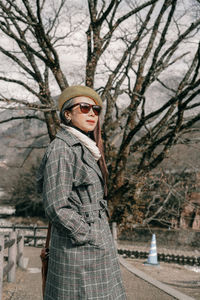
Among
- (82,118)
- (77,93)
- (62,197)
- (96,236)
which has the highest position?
(77,93)

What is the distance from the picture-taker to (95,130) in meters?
2.63

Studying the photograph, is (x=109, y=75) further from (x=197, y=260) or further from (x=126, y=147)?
(x=197, y=260)

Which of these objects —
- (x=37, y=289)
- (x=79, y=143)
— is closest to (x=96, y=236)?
(x=79, y=143)

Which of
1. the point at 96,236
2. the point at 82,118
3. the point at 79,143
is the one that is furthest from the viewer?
the point at 82,118

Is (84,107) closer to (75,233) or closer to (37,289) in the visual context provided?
(75,233)

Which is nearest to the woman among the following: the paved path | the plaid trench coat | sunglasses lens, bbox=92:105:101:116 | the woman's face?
the plaid trench coat

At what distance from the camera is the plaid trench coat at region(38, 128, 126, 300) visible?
2086 millimetres

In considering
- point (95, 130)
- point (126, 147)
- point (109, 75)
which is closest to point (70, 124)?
point (95, 130)

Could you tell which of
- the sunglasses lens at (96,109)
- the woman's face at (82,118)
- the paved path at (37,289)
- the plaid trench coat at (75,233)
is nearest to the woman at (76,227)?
the plaid trench coat at (75,233)

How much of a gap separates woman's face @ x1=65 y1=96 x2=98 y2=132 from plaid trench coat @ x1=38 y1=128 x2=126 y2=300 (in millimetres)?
230

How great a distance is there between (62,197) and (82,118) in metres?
0.65

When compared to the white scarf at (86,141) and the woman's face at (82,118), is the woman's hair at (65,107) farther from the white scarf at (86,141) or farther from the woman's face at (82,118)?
the white scarf at (86,141)

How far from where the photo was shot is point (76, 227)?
2.05 meters

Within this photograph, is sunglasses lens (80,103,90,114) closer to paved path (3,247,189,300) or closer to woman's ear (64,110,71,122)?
woman's ear (64,110,71,122)
